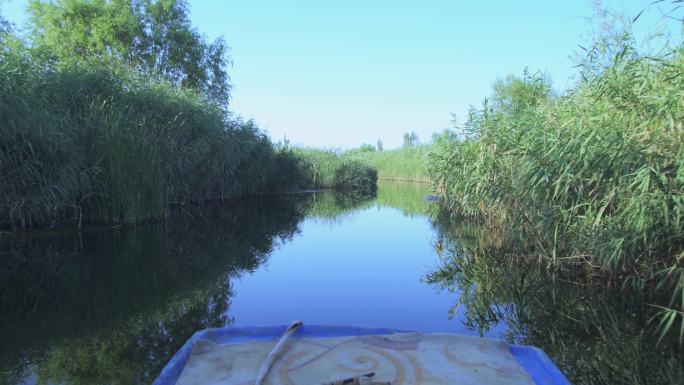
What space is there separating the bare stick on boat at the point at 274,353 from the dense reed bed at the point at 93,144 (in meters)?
Answer: 4.90

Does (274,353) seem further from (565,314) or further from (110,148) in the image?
(110,148)

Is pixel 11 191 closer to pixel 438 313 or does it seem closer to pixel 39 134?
pixel 39 134

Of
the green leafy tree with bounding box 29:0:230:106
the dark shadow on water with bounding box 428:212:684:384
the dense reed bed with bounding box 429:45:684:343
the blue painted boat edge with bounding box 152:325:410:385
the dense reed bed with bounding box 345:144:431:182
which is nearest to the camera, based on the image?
the blue painted boat edge with bounding box 152:325:410:385

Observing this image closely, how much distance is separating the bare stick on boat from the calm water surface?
721 millimetres

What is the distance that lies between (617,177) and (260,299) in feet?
→ 10.5

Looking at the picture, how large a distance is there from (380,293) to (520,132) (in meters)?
2.67

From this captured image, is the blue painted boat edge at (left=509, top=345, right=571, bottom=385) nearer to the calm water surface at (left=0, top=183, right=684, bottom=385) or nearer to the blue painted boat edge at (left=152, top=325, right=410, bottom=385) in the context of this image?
the calm water surface at (left=0, top=183, right=684, bottom=385)

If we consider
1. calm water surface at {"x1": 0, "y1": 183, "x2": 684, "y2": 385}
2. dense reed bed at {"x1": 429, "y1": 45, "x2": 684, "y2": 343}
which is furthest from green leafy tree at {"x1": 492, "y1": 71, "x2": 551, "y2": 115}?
calm water surface at {"x1": 0, "y1": 183, "x2": 684, "y2": 385}

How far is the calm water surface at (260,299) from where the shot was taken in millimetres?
2578

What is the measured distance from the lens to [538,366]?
2.14 m

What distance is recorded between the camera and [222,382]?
1.93 metres

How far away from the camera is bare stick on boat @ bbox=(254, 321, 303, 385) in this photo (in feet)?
6.26

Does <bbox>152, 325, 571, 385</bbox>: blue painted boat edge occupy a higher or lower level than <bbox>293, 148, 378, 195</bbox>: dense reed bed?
lower

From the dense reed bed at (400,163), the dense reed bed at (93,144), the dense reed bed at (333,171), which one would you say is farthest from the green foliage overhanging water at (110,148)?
the dense reed bed at (400,163)
